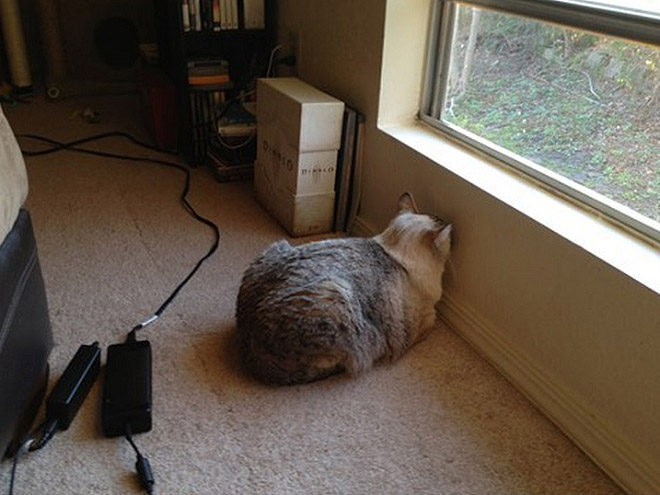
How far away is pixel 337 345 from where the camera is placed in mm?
1403

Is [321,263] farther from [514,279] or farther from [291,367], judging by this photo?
[514,279]

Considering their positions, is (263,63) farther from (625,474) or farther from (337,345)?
(625,474)

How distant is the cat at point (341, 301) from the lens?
55.2 inches

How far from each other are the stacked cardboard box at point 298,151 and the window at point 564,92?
394mm

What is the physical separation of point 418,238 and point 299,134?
0.59m

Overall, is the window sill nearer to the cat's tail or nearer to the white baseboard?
the white baseboard

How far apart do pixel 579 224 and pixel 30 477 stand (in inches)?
50.5

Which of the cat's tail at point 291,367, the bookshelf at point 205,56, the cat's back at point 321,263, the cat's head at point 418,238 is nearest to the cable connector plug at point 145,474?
the cat's tail at point 291,367

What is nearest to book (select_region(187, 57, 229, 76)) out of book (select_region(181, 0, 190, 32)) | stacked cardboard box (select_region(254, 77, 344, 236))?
book (select_region(181, 0, 190, 32))

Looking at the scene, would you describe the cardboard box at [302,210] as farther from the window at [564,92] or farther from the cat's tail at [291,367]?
the cat's tail at [291,367]

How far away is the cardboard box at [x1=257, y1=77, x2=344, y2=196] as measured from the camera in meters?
1.97

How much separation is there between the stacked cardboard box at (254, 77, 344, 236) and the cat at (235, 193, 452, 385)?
1.44 ft

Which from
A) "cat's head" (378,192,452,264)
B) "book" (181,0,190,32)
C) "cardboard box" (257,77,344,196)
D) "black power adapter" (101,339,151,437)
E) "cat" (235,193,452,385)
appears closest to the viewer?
"black power adapter" (101,339,151,437)

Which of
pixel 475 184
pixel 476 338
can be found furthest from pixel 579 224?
pixel 476 338
